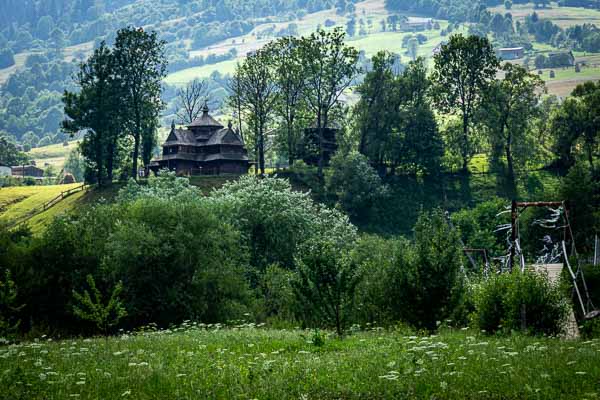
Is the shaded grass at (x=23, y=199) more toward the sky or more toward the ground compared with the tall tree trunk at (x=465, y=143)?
more toward the ground

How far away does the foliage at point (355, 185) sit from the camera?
309 ft

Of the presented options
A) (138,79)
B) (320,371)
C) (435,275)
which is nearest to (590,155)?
(138,79)

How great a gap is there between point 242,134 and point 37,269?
7225 cm

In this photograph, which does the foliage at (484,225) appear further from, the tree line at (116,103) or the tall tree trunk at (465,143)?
the tree line at (116,103)

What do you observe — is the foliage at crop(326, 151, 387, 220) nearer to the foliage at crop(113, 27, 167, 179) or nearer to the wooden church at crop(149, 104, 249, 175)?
the wooden church at crop(149, 104, 249, 175)

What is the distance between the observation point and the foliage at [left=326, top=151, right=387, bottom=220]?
94.2 metres

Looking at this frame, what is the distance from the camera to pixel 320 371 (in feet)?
74.1

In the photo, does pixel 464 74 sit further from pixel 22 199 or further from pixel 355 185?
pixel 22 199

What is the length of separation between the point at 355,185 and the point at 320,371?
72.3m

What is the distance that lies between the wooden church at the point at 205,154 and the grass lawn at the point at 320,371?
7651cm

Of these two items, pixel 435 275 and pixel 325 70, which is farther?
pixel 325 70

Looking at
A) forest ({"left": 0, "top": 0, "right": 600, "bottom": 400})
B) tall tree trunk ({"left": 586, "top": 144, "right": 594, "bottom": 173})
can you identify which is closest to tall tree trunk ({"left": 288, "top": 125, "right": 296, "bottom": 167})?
forest ({"left": 0, "top": 0, "right": 600, "bottom": 400})

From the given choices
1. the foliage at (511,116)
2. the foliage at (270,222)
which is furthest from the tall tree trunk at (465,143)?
the foliage at (270,222)

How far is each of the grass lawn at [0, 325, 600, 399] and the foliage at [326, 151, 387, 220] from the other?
2602 inches
